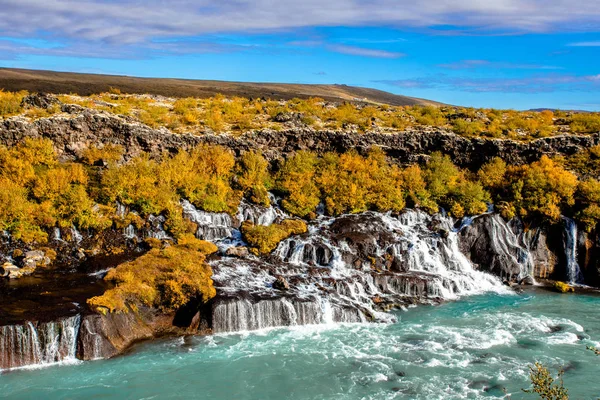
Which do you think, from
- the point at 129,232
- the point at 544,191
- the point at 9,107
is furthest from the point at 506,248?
the point at 9,107

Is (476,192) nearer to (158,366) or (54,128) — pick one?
(158,366)

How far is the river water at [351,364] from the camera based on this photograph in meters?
21.0

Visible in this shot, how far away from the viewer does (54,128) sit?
38.1m

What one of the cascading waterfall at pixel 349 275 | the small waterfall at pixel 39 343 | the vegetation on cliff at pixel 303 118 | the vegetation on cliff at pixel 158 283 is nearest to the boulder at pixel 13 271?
the vegetation on cliff at pixel 158 283

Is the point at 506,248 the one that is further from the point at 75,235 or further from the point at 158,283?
the point at 75,235

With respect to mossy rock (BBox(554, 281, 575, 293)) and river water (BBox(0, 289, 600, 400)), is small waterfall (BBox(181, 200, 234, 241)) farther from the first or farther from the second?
mossy rock (BBox(554, 281, 575, 293))

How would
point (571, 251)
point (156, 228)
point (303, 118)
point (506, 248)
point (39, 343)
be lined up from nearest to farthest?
point (39, 343)
point (156, 228)
point (571, 251)
point (506, 248)
point (303, 118)

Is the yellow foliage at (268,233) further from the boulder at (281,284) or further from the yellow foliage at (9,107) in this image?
the yellow foliage at (9,107)

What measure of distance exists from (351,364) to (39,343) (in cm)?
1342

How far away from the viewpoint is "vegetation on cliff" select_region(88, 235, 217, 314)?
2556cm

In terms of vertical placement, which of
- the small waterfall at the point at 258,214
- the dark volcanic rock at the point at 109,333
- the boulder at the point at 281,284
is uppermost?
the small waterfall at the point at 258,214

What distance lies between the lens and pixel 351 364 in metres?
23.3

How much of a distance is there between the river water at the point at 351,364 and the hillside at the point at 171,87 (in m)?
76.7

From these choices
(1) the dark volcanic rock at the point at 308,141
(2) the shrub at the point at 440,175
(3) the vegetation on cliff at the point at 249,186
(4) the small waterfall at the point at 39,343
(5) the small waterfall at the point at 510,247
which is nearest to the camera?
(4) the small waterfall at the point at 39,343
